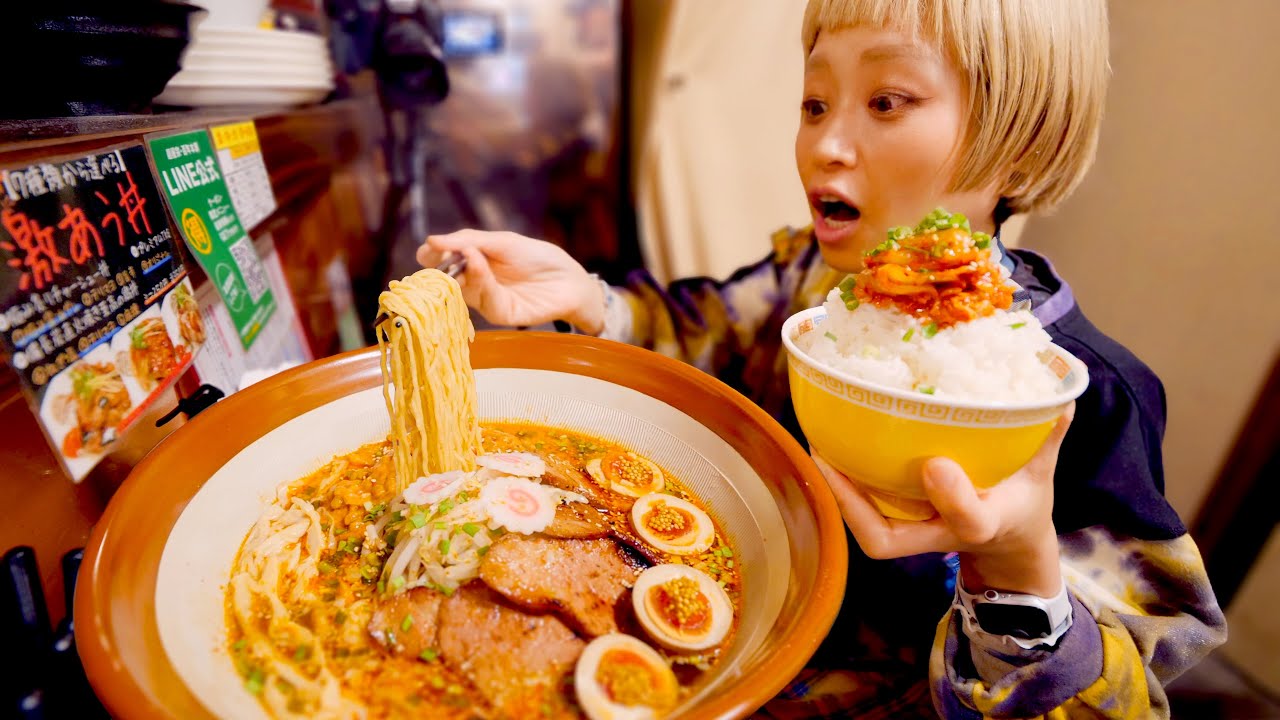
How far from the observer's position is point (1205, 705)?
9.07ft

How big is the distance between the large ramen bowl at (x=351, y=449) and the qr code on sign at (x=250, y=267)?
18.8 inches

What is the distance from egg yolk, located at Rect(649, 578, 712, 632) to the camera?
46.1 inches

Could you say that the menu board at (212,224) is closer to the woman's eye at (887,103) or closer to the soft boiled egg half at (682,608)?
the soft boiled egg half at (682,608)

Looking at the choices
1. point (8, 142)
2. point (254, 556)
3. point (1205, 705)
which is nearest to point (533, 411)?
point (254, 556)

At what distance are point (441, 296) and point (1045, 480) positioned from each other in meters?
1.36

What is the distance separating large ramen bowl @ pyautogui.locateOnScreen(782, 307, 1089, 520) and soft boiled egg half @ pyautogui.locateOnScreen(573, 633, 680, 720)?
0.52m

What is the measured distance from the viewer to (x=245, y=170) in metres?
1.82

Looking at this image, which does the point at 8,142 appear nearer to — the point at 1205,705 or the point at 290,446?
the point at 290,446

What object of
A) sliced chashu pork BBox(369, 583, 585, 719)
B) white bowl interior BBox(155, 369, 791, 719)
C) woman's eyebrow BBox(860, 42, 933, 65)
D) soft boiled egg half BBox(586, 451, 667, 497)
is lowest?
sliced chashu pork BBox(369, 583, 585, 719)

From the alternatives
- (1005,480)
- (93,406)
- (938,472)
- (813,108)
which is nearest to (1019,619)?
(1005,480)

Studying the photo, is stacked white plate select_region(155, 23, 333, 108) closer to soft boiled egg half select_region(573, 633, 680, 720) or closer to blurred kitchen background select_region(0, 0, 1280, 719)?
blurred kitchen background select_region(0, 0, 1280, 719)

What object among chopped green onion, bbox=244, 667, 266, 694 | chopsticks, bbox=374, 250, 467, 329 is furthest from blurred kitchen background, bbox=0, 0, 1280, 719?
chopsticks, bbox=374, 250, 467, 329

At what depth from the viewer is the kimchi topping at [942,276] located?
3.52 feet

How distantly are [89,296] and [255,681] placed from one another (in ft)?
2.55
